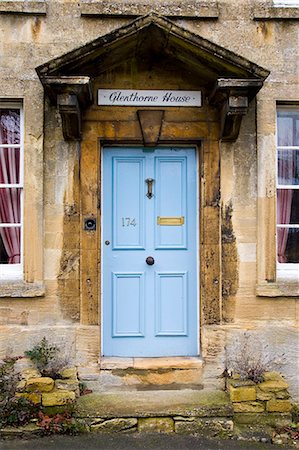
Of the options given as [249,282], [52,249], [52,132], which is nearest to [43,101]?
[52,132]

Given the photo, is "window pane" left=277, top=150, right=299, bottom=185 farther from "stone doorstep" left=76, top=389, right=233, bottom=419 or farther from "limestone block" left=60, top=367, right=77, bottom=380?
"limestone block" left=60, top=367, right=77, bottom=380

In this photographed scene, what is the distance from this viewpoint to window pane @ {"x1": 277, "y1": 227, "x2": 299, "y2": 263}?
634 cm

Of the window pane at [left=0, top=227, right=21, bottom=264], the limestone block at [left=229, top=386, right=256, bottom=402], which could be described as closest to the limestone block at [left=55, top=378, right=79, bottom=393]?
the window pane at [left=0, top=227, right=21, bottom=264]

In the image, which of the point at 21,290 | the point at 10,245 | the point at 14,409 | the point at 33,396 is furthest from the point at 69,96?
the point at 14,409

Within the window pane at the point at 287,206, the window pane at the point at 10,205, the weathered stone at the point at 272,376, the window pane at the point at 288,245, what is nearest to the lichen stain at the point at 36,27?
the window pane at the point at 10,205

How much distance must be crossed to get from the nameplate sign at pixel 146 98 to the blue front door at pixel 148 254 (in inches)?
21.4

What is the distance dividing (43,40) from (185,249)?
2908 mm

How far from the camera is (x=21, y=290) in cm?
594

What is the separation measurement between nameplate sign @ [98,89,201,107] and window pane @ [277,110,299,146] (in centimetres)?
104

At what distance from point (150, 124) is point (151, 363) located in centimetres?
273

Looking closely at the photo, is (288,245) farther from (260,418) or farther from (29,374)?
(29,374)

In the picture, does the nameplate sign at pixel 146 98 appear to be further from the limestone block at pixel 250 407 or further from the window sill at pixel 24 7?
the limestone block at pixel 250 407

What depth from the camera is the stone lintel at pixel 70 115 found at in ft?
17.9

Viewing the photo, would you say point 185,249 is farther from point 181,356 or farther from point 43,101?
point 43,101
